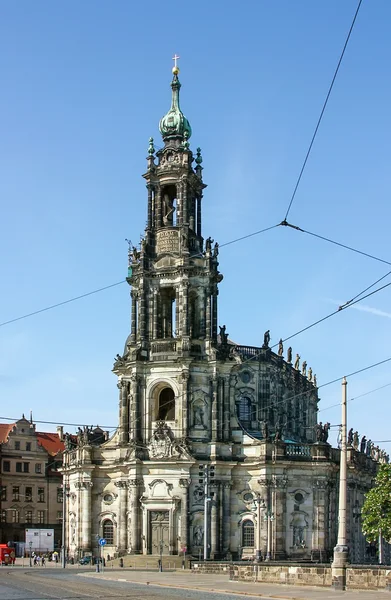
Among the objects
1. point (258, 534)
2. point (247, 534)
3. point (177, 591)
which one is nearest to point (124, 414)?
point (247, 534)

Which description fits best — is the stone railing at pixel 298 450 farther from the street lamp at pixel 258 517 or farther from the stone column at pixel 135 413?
the stone column at pixel 135 413

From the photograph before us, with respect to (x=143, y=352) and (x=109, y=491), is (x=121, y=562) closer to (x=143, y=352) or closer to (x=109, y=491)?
(x=109, y=491)

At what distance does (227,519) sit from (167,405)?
10733mm

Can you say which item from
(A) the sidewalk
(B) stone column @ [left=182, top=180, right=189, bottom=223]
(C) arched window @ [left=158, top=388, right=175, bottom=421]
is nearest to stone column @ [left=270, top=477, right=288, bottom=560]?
(C) arched window @ [left=158, top=388, right=175, bottom=421]

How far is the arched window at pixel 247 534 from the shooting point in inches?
3196

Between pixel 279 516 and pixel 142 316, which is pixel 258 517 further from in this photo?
pixel 142 316

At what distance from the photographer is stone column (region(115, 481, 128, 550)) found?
81750 millimetres

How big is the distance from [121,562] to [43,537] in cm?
1693

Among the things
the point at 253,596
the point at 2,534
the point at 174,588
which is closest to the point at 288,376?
the point at 2,534

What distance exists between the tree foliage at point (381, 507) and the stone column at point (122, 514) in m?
23.5

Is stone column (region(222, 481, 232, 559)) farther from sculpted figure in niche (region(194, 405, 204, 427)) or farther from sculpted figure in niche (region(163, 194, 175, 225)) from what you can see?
sculpted figure in niche (region(163, 194, 175, 225))

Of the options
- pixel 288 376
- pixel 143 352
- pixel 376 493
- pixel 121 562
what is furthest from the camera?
pixel 288 376

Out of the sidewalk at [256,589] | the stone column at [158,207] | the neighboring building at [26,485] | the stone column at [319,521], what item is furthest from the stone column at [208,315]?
the neighboring building at [26,485]

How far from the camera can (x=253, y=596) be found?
38625 mm
